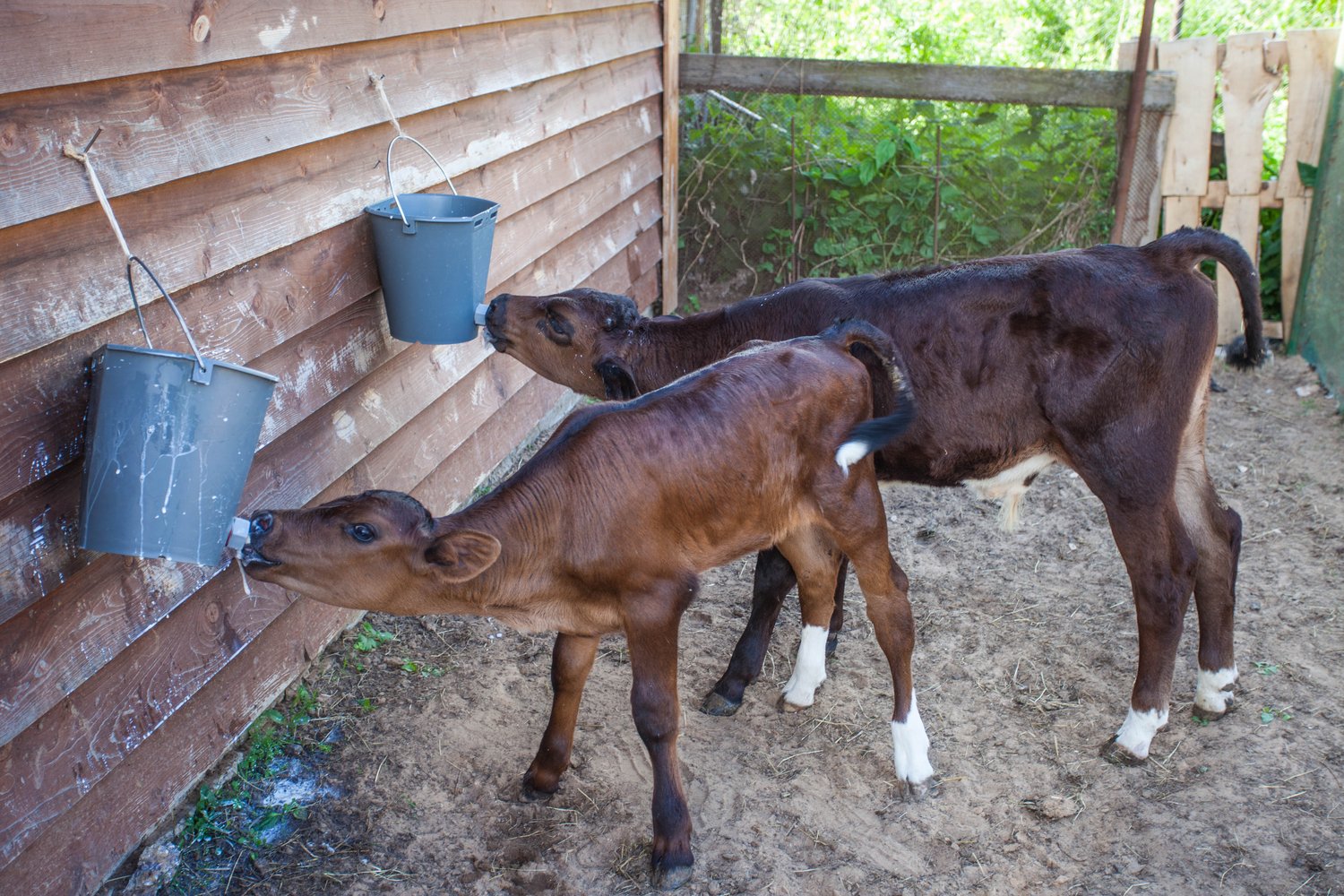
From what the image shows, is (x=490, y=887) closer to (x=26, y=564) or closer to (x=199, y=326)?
(x=26, y=564)

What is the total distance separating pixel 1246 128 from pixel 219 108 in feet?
22.8

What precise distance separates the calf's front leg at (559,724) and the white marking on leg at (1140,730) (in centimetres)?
198

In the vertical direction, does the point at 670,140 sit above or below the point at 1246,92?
below

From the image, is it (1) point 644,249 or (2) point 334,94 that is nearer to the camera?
(2) point 334,94

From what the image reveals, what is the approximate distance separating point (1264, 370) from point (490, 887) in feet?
21.5

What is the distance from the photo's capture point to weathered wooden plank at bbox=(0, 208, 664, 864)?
9.24ft

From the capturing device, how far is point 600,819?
3.65 metres

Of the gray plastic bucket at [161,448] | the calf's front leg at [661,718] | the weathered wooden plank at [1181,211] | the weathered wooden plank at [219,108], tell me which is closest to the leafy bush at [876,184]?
the weathered wooden plank at [1181,211]

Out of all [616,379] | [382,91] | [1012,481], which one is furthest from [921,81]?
[382,91]

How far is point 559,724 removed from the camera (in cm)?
373

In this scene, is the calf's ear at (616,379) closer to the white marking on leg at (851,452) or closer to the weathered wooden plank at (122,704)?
the white marking on leg at (851,452)

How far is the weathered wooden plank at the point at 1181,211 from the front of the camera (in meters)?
7.76

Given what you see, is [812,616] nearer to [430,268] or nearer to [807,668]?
[807,668]

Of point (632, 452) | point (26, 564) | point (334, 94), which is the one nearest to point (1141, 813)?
point (632, 452)
